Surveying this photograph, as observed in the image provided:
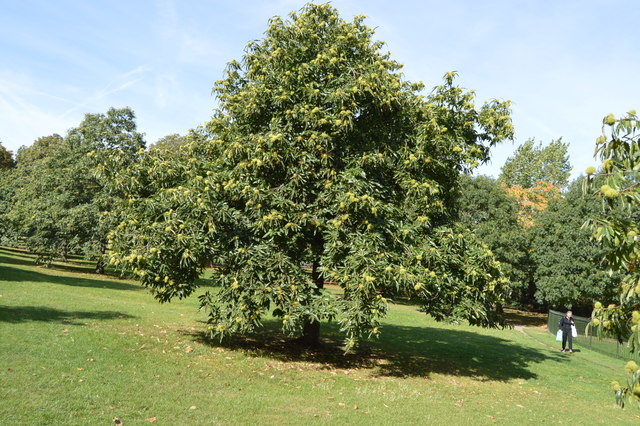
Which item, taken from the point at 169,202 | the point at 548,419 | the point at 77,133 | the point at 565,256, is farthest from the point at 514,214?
the point at 77,133

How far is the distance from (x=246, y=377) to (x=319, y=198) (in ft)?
13.8

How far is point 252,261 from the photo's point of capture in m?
10.1

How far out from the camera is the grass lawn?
23.5ft

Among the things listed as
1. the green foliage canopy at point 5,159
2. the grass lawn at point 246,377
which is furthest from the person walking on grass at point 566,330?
the green foliage canopy at point 5,159

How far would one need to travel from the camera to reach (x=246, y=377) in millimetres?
9641

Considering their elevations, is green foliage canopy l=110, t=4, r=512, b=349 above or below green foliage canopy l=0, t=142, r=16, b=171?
below

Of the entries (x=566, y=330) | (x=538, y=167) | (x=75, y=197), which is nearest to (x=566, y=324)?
(x=566, y=330)

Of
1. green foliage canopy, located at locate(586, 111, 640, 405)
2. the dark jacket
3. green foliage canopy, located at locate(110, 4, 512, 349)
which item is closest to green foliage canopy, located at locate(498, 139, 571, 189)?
the dark jacket

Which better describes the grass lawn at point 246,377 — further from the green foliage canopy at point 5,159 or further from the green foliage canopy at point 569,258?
the green foliage canopy at point 5,159

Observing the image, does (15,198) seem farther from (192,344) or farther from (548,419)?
(548,419)

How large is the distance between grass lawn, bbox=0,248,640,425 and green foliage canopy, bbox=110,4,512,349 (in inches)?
54.3

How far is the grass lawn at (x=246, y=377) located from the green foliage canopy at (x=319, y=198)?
1.38 m

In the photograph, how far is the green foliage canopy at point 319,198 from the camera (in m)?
9.83

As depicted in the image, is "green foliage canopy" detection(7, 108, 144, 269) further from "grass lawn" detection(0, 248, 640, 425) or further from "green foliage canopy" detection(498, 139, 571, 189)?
"green foliage canopy" detection(498, 139, 571, 189)
